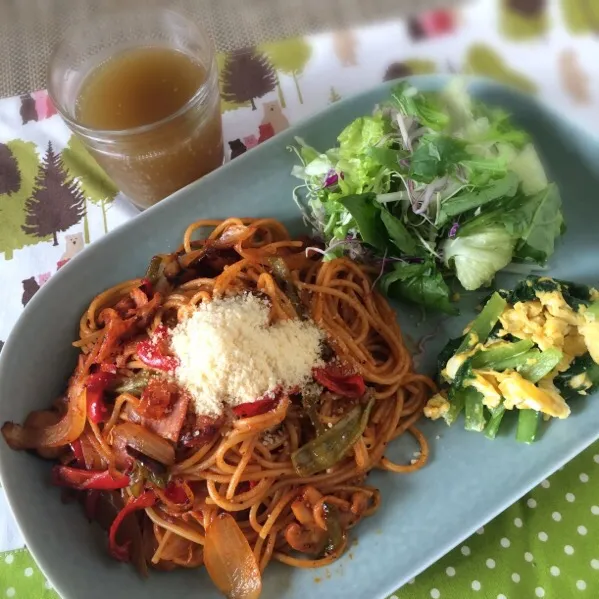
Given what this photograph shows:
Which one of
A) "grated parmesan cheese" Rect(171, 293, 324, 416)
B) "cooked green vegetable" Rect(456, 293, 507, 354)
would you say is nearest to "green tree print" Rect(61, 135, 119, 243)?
"grated parmesan cheese" Rect(171, 293, 324, 416)

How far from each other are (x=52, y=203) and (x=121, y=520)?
3.94ft

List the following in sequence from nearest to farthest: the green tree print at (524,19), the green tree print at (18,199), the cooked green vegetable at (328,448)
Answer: the cooked green vegetable at (328,448)
the green tree print at (18,199)
the green tree print at (524,19)

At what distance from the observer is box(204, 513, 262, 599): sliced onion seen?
156 cm

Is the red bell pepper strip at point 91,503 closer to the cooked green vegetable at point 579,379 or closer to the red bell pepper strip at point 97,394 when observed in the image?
the red bell pepper strip at point 97,394

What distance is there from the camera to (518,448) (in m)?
1.73

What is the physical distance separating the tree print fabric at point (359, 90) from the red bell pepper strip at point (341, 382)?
18.9 inches

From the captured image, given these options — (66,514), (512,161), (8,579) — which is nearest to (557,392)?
(512,161)

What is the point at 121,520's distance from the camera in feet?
5.38

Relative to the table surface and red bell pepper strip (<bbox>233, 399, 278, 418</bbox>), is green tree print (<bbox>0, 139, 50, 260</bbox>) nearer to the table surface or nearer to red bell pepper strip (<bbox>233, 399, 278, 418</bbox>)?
the table surface

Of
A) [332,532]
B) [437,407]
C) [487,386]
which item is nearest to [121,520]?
[332,532]

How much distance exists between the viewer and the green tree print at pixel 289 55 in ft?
8.16

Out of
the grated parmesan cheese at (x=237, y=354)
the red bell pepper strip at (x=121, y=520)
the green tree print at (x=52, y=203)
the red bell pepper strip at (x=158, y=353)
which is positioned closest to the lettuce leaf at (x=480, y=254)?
the grated parmesan cheese at (x=237, y=354)

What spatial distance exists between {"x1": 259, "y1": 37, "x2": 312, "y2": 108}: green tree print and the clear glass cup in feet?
1.74

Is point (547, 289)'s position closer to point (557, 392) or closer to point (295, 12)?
point (557, 392)
